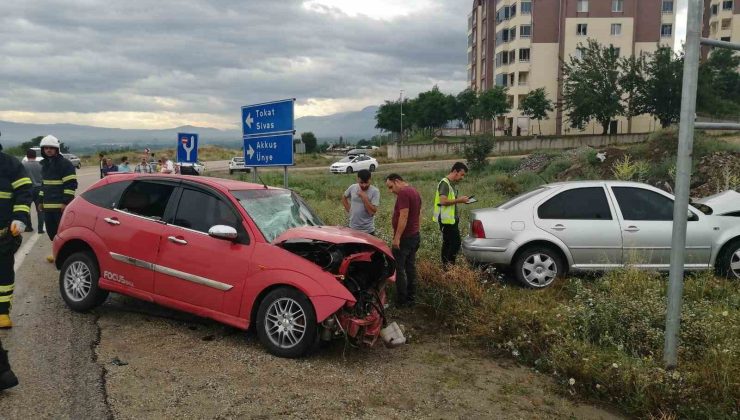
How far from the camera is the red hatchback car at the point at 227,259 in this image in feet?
16.5

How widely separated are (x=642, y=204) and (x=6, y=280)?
7.48 meters

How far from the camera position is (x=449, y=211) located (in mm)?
7387

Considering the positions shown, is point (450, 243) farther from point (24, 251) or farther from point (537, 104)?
point (537, 104)

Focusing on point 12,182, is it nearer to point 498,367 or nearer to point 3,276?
point 3,276

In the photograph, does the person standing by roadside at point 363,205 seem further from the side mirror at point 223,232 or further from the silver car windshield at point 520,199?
the side mirror at point 223,232

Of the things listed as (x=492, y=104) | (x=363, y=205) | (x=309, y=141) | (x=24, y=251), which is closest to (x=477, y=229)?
(x=363, y=205)

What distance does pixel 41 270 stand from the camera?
27.0ft

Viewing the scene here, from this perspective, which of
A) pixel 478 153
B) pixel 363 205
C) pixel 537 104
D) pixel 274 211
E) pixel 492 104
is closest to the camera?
pixel 274 211

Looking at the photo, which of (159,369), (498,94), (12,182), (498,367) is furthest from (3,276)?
(498,94)

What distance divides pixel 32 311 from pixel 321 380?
3.63 metres

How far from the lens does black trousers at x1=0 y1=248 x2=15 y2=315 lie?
5281 mm

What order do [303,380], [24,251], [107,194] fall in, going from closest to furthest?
[303,380] < [107,194] < [24,251]

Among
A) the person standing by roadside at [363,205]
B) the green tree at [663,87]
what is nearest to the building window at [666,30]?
the green tree at [663,87]

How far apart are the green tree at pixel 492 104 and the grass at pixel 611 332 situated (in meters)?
56.3
